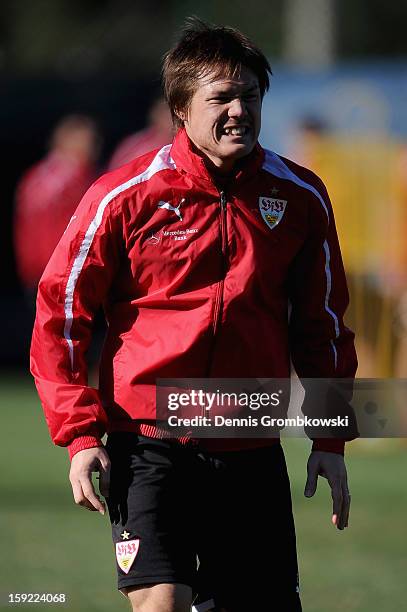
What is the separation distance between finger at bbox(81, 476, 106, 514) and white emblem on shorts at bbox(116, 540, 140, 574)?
0.15 meters

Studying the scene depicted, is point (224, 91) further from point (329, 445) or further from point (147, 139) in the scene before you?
point (147, 139)

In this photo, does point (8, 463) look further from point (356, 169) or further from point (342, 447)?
point (342, 447)

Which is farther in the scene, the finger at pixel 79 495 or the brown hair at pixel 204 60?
the brown hair at pixel 204 60

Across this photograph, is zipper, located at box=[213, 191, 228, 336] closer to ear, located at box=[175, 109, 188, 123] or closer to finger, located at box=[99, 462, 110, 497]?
ear, located at box=[175, 109, 188, 123]

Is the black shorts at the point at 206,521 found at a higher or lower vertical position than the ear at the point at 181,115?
lower

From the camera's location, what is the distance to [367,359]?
34.2 feet

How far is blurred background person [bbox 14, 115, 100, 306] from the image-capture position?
13742 mm

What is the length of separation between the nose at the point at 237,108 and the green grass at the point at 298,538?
2.69m

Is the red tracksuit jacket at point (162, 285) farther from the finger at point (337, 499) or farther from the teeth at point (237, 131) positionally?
the finger at point (337, 499)

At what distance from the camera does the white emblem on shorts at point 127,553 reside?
3928 mm

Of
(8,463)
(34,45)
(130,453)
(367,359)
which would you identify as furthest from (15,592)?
(34,45)

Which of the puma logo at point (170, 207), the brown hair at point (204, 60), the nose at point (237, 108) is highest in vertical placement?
the brown hair at point (204, 60)

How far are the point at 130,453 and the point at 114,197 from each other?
77 centimetres

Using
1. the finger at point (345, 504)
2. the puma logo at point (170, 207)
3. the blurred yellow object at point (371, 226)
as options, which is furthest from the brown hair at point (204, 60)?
the blurred yellow object at point (371, 226)
